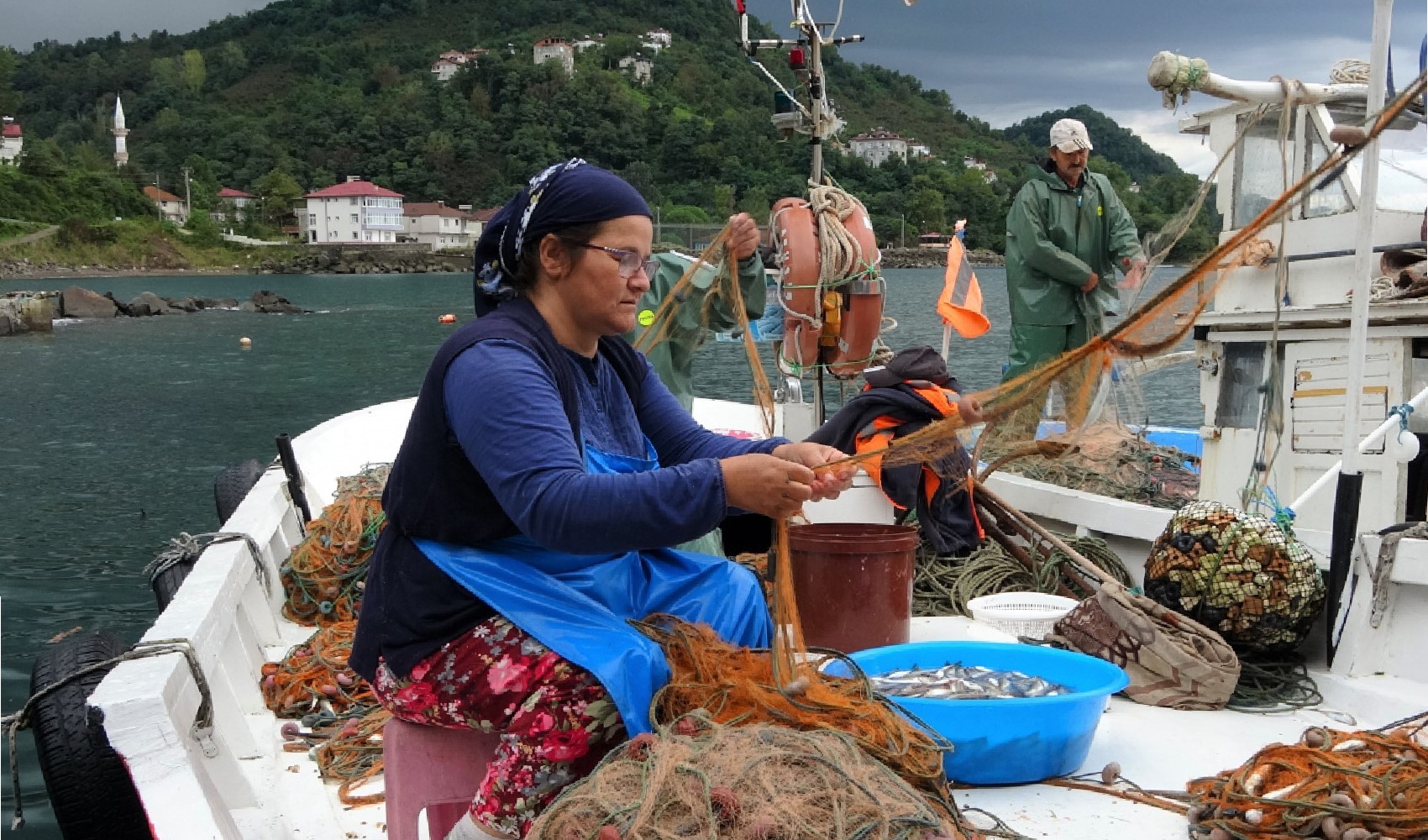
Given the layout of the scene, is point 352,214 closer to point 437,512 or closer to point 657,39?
point 657,39

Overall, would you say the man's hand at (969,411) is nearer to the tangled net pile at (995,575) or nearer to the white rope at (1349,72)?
the tangled net pile at (995,575)

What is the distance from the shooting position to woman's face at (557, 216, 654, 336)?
7.81 feet

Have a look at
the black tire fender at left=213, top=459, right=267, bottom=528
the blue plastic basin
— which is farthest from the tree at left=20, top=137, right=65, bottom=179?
the blue plastic basin

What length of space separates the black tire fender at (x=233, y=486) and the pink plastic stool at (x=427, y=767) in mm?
5738

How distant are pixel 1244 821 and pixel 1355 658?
1453 mm

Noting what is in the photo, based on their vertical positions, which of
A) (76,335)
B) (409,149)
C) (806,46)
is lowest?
(76,335)

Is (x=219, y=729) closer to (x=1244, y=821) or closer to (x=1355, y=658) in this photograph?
(x=1244, y=821)

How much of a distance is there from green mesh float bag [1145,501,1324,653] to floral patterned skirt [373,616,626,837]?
2.43m

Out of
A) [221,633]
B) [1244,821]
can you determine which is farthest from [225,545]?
[1244,821]

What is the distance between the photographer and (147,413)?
26703 millimetres

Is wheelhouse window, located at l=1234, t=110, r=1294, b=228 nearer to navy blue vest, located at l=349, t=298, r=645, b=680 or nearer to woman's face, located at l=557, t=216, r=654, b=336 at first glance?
woman's face, located at l=557, t=216, r=654, b=336

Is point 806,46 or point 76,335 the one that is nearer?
point 806,46


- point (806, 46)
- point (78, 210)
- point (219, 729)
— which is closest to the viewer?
point (219, 729)

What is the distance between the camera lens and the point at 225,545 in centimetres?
494
